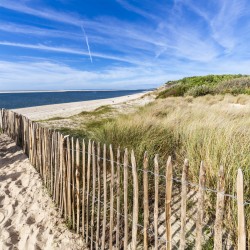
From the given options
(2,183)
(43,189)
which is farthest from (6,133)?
(43,189)

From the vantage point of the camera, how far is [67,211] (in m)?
3.56

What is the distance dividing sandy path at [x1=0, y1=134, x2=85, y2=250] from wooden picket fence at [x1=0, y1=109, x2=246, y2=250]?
0.15 metres

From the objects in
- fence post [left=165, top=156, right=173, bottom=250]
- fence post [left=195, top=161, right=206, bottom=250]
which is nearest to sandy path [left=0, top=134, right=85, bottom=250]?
fence post [left=165, top=156, right=173, bottom=250]

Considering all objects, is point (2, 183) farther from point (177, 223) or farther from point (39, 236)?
point (177, 223)

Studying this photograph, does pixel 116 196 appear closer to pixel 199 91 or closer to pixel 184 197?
pixel 184 197

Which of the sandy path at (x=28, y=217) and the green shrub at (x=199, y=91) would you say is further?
the green shrub at (x=199, y=91)

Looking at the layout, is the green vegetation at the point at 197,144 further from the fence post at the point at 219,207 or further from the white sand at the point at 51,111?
the white sand at the point at 51,111

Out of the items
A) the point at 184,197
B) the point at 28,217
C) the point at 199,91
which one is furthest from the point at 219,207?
the point at 199,91

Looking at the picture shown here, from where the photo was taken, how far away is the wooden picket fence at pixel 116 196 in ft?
6.47

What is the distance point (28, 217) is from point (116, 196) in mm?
1512

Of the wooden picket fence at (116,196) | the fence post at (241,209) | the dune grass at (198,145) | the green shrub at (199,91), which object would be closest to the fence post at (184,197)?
the wooden picket fence at (116,196)

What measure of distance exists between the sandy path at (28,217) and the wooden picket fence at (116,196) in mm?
155

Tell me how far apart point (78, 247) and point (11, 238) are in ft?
3.18

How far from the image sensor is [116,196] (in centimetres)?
324
